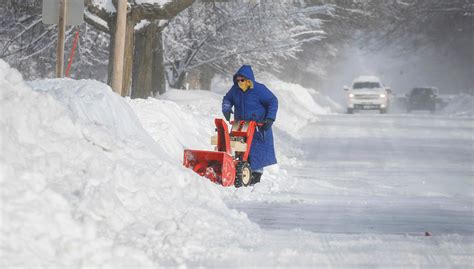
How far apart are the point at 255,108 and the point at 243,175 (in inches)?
40.9

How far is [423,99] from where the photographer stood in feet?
161

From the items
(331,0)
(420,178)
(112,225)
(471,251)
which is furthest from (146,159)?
(331,0)

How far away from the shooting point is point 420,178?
14.8 meters

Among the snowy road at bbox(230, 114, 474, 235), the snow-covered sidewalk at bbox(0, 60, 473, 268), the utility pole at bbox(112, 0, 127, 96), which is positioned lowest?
the snowy road at bbox(230, 114, 474, 235)

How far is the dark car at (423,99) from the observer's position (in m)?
48.7

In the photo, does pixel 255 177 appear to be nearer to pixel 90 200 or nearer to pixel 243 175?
pixel 243 175

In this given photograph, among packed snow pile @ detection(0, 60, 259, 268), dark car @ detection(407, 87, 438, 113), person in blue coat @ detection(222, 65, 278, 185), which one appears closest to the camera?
packed snow pile @ detection(0, 60, 259, 268)

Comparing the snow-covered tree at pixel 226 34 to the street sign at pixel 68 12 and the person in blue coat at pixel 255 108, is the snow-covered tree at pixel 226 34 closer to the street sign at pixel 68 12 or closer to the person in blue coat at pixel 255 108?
the street sign at pixel 68 12

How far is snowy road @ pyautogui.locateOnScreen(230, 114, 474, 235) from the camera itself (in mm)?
8645

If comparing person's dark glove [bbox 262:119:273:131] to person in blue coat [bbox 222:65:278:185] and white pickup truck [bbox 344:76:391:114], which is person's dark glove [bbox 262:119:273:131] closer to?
person in blue coat [bbox 222:65:278:185]

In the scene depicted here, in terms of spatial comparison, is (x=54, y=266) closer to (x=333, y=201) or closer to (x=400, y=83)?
(x=333, y=201)

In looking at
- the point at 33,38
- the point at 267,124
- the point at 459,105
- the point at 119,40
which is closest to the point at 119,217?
the point at 267,124

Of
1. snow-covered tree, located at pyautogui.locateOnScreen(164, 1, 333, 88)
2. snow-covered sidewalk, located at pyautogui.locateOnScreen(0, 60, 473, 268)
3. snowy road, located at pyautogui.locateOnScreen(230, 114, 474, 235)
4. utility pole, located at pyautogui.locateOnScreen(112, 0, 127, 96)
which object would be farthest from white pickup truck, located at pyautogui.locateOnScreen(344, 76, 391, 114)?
snow-covered sidewalk, located at pyautogui.locateOnScreen(0, 60, 473, 268)

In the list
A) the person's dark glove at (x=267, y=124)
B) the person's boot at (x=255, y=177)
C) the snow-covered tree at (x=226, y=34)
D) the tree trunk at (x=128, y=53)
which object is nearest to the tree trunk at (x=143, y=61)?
the tree trunk at (x=128, y=53)
